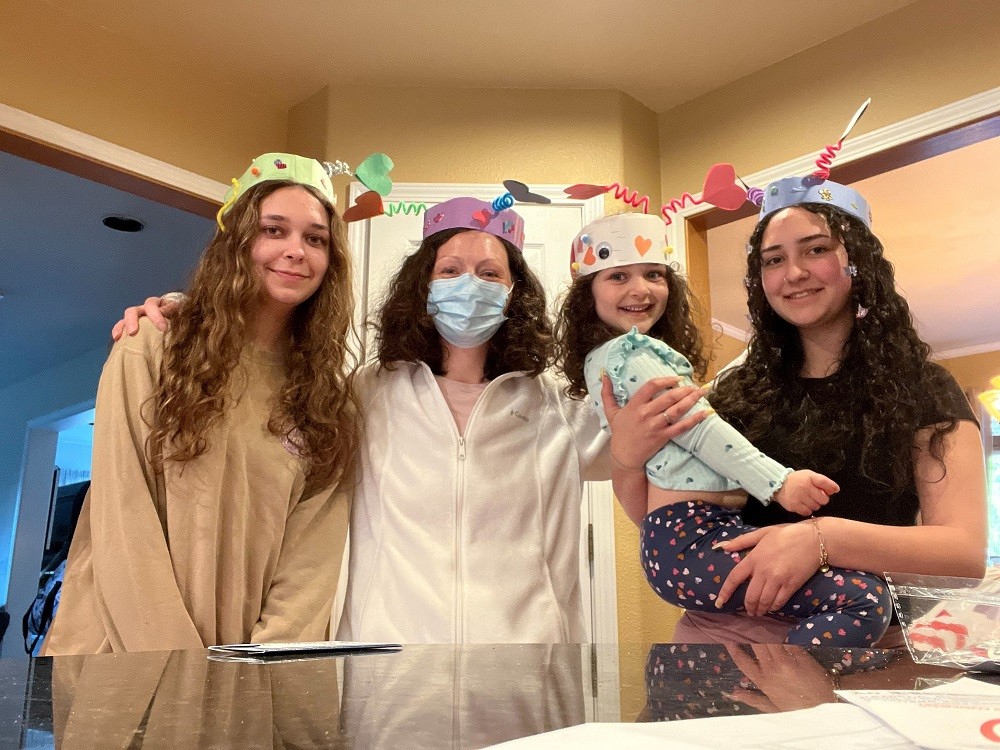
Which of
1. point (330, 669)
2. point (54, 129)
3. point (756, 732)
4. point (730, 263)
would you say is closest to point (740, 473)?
point (330, 669)

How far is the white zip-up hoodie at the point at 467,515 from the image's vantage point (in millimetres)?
1724

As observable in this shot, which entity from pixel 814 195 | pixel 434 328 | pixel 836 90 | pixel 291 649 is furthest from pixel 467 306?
pixel 836 90

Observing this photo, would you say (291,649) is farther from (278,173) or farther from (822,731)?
(278,173)

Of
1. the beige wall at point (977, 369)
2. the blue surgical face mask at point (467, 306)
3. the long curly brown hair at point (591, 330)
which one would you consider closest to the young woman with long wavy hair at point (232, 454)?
the blue surgical face mask at point (467, 306)

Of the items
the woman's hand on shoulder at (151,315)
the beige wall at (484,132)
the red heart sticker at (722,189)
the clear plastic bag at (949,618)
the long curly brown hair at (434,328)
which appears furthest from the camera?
the beige wall at (484,132)

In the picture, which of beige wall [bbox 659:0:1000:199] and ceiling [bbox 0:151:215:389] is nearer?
beige wall [bbox 659:0:1000:199]

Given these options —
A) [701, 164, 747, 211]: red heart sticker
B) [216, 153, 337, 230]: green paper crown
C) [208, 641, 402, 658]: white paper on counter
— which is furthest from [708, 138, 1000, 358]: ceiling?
[208, 641, 402, 658]: white paper on counter

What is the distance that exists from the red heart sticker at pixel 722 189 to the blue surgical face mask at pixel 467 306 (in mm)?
645

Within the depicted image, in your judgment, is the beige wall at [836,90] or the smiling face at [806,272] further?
the beige wall at [836,90]

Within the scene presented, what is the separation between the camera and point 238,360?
6.03 ft

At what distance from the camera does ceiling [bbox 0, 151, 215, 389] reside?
447 centimetres

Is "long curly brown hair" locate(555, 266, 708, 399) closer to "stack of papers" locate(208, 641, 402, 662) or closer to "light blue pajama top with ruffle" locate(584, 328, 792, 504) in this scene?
A: "light blue pajama top with ruffle" locate(584, 328, 792, 504)

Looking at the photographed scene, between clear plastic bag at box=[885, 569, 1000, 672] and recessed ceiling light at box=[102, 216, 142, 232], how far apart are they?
4.75 m

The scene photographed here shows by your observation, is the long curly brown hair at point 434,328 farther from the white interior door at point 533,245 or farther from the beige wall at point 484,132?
the beige wall at point 484,132
